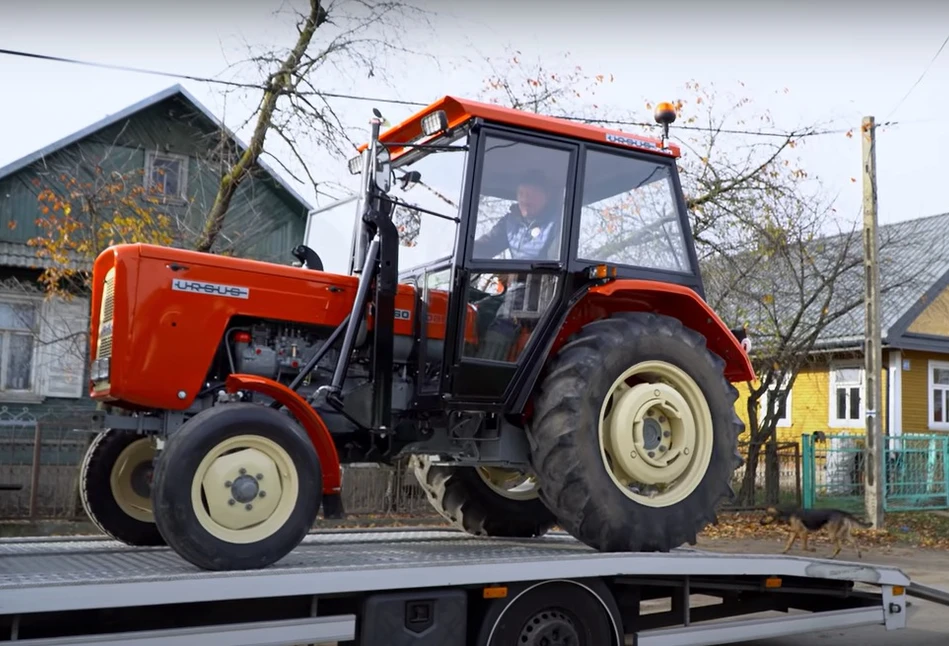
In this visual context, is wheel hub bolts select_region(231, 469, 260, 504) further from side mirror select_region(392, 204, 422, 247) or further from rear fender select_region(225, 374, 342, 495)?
side mirror select_region(392, 204, 422, 247)

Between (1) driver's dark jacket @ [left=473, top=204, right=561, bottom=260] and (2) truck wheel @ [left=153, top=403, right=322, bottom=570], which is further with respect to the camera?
(1) driver's dark jacket @ [left=473, top=204, right=561, bottom=260]

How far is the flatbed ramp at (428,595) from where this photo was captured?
174 inches

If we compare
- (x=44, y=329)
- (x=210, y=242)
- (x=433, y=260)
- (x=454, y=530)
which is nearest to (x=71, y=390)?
(x=44, y=329)

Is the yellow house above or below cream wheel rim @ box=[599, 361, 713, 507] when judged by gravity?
above

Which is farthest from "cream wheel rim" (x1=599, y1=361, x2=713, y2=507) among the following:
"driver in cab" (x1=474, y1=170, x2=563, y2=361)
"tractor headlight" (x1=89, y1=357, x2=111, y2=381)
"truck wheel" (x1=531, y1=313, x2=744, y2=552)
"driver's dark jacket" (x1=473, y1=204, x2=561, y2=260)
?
"tractor headlight" (x1=89, y1=357, x2=111, y2=381)

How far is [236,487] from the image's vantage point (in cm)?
503

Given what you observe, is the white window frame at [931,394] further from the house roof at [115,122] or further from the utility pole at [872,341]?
the house roof at [115,122]

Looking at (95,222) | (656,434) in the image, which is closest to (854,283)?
(95,222)

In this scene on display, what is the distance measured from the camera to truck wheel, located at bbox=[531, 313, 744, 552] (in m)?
5.80

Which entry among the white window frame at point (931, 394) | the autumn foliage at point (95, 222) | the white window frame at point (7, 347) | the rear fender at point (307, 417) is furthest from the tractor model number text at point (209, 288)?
the white window frame at point (931, 394)

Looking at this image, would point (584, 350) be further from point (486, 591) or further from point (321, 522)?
point (321, 522)

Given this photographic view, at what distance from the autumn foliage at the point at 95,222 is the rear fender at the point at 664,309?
7.90 meters

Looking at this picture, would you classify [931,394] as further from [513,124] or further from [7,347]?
[513,124]

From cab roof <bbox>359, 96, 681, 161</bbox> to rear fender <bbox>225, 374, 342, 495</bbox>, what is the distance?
150 centimetres
